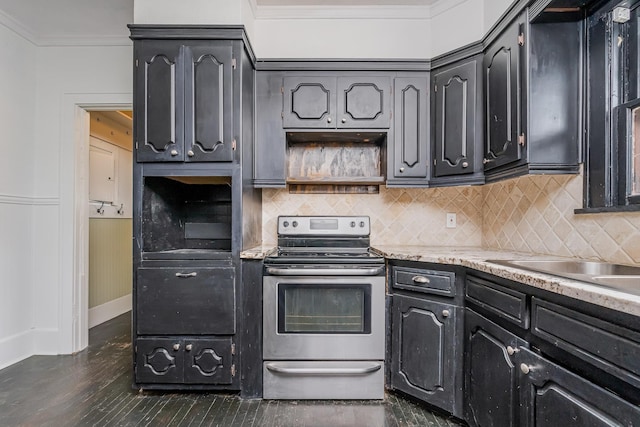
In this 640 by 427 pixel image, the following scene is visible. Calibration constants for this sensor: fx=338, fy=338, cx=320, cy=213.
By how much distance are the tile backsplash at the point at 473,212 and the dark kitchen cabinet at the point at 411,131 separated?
0.32 m

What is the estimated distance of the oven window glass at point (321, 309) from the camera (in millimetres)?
1999

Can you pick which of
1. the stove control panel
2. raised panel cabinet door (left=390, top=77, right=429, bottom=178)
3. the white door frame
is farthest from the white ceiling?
the stove control panel

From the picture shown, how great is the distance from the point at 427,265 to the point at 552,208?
2.51ft

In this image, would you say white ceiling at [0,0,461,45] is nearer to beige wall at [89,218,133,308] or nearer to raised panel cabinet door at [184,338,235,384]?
beige wall at [89,218,133,308]

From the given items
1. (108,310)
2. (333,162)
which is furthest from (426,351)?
(108,310)

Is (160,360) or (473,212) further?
(473,212)

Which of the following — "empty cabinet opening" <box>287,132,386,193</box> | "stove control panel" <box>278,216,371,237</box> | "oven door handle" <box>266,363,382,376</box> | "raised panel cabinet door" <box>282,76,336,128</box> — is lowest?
"oven door handle" <box>266,363,382,376</box>

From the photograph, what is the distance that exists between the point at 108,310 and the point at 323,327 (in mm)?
2775

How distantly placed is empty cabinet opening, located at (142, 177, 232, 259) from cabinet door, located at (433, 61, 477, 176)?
1432 mm

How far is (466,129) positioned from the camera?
7.10ft

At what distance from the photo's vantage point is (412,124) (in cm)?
234

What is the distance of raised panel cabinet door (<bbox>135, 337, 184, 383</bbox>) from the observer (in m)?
1.99

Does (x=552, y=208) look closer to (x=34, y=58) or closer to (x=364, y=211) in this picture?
(x=364, y=211)

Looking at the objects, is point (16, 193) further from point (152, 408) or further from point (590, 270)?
point (590, 270)
